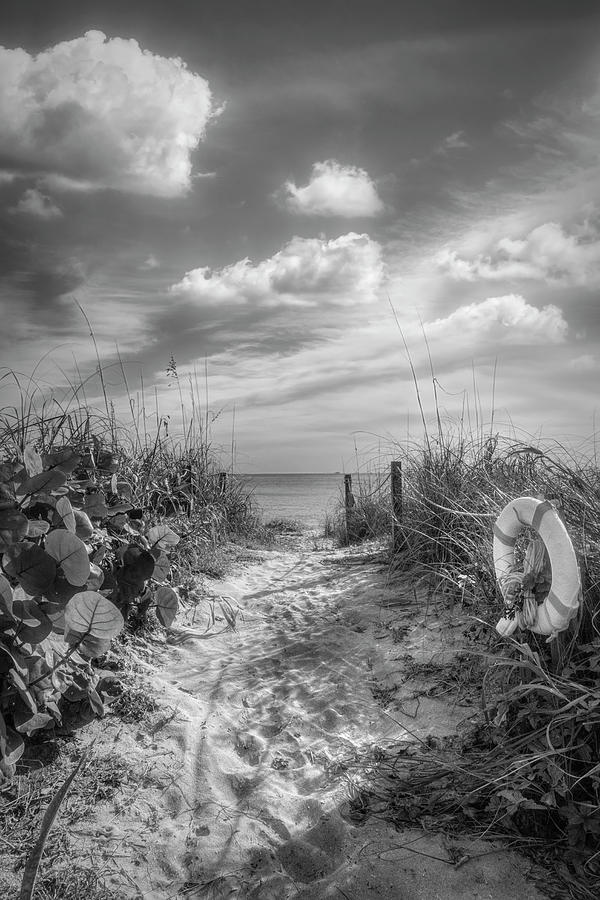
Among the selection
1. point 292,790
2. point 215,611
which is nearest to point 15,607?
point 292,790

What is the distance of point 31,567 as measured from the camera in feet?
6.18

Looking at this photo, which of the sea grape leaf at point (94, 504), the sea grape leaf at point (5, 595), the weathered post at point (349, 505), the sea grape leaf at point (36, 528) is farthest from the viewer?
the weathered post at point (349, 505)

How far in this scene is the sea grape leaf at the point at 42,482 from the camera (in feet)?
6.93

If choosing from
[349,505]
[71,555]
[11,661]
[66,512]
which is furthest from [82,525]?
[349,505]

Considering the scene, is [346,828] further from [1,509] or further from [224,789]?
[1,509]

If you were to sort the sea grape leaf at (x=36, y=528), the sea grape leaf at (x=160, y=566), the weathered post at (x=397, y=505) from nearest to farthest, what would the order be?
1. the sea grape leaf at (x=36, y=528)
2. the sea grape leaf at (x=160, y=566)
3. the weathered post at (x=397, y=505)

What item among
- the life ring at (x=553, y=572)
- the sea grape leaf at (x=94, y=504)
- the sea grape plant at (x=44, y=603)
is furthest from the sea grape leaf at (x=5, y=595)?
the life ring at (x=553, y=572)

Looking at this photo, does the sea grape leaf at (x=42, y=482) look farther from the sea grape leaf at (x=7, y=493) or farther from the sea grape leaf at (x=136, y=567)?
the sea grape leaf at (x=136, y=567)

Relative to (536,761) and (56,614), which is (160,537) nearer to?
(56,614)

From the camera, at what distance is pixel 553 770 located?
75.7 inches

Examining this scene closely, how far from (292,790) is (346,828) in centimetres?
32

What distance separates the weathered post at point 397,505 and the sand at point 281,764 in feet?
2.13

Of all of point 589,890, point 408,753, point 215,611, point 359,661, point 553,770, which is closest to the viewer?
point 589,890

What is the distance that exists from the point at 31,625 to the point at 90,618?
191mm
